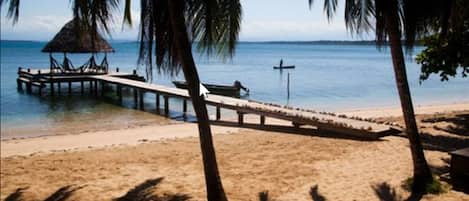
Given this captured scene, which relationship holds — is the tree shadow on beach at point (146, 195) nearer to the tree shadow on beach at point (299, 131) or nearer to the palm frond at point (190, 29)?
the palm frond at point (190, 29)

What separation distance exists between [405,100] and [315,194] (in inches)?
76.5

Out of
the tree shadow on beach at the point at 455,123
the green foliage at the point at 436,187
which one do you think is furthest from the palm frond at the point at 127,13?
the tree shadow on beach at the point at 455,123

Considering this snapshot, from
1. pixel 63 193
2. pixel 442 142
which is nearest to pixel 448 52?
pixel 442 142

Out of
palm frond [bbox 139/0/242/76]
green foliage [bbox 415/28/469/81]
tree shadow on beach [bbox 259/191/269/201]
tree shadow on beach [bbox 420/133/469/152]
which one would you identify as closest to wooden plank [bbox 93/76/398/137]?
tree shadow on beach [bbox 420/133/469/152]

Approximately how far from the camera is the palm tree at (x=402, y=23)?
5895 millimetres

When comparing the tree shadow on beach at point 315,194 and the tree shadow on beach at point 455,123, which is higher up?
the tree shadow on beach at point 455,123

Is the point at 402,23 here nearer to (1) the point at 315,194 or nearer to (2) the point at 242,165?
(1) the point at 315,194

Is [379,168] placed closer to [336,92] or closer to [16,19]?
[16,19]

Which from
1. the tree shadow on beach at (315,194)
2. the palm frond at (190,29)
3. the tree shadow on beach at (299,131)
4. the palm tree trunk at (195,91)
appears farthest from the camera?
the tree shadow on beach at (299,131)

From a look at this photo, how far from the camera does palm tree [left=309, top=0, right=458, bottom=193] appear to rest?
589cm

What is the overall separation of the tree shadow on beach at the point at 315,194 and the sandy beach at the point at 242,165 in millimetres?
15

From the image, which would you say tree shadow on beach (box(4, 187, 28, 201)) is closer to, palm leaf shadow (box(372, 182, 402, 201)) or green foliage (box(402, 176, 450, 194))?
palm leaf shadow (box(372, 182, 402, 201))

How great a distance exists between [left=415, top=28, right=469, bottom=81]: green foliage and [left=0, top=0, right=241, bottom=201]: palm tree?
7359 mm

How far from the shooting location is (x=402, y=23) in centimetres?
610
